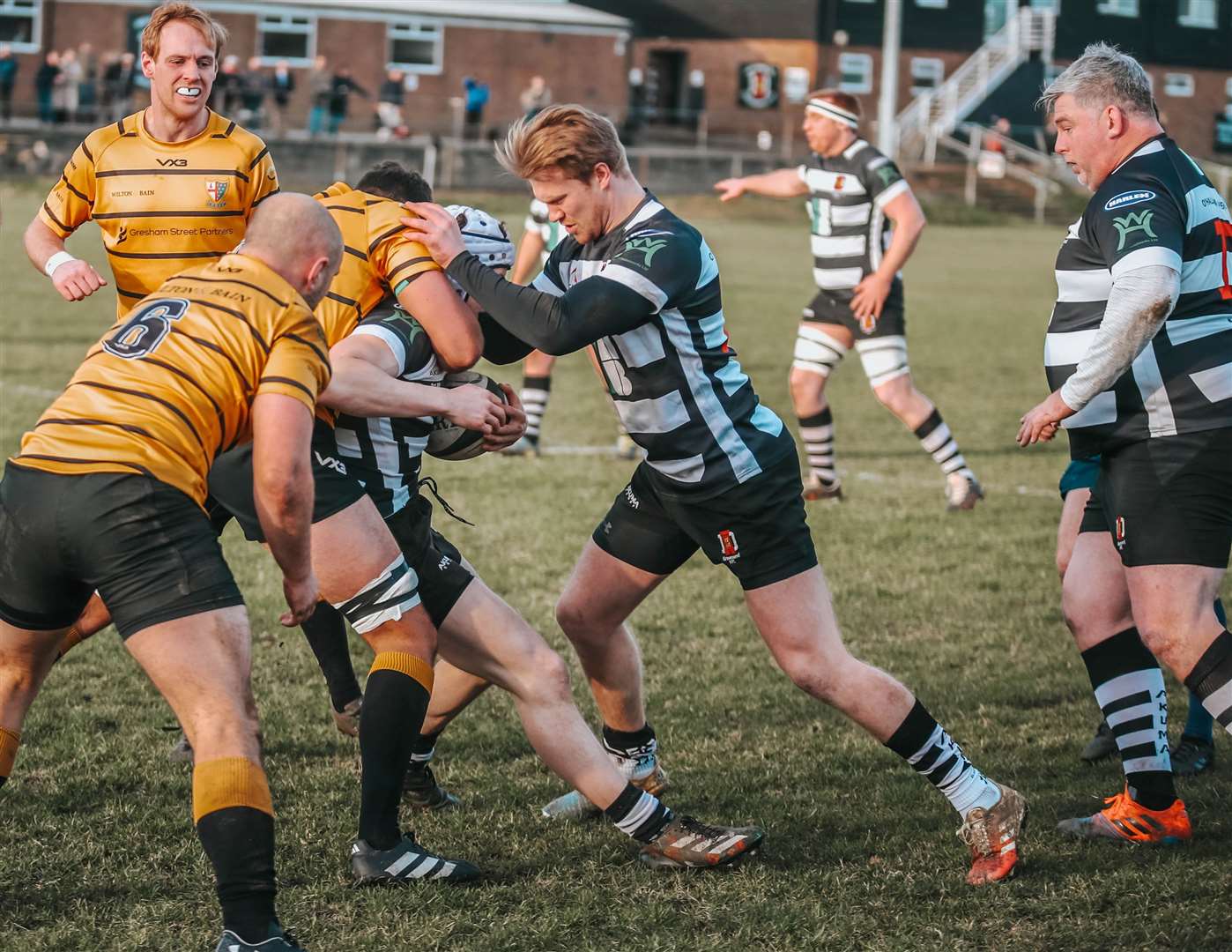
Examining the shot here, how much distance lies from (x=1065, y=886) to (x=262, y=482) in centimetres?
245

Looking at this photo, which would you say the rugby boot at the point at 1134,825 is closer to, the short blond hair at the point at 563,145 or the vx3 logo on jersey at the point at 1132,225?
the vx3 logo on jersey at the point at 1132,225

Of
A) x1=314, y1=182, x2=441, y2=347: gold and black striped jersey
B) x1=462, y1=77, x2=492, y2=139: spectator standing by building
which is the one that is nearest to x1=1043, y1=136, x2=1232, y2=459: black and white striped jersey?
x1=314, y1=182, x2=441, y2=347: gold and black striped jersey

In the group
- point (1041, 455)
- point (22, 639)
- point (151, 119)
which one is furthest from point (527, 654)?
point (1041, 455)

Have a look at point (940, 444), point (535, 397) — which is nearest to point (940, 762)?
point (940, 444)

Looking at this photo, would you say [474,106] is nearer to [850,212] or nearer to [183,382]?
[850,212]

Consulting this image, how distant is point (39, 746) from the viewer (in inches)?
208

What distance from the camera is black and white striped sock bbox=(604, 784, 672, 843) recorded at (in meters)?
4.29

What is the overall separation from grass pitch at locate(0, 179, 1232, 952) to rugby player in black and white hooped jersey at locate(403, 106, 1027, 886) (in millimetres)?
405

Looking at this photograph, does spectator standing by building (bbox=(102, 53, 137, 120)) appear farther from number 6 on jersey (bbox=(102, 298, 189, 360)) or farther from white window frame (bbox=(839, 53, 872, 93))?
number 6 on jersey (bbox=(102, 298, 189, 360))

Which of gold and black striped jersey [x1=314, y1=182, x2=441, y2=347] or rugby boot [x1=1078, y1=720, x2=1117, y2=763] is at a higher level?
gold and black striped jersey [x1=314, y1=182, x2=441, y2=347]

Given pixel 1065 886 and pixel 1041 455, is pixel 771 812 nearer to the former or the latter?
pixel 1065 886

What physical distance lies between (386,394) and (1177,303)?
2239 millimetres

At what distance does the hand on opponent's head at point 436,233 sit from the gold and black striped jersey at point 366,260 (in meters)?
0.02

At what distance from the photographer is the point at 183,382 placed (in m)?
3.52
